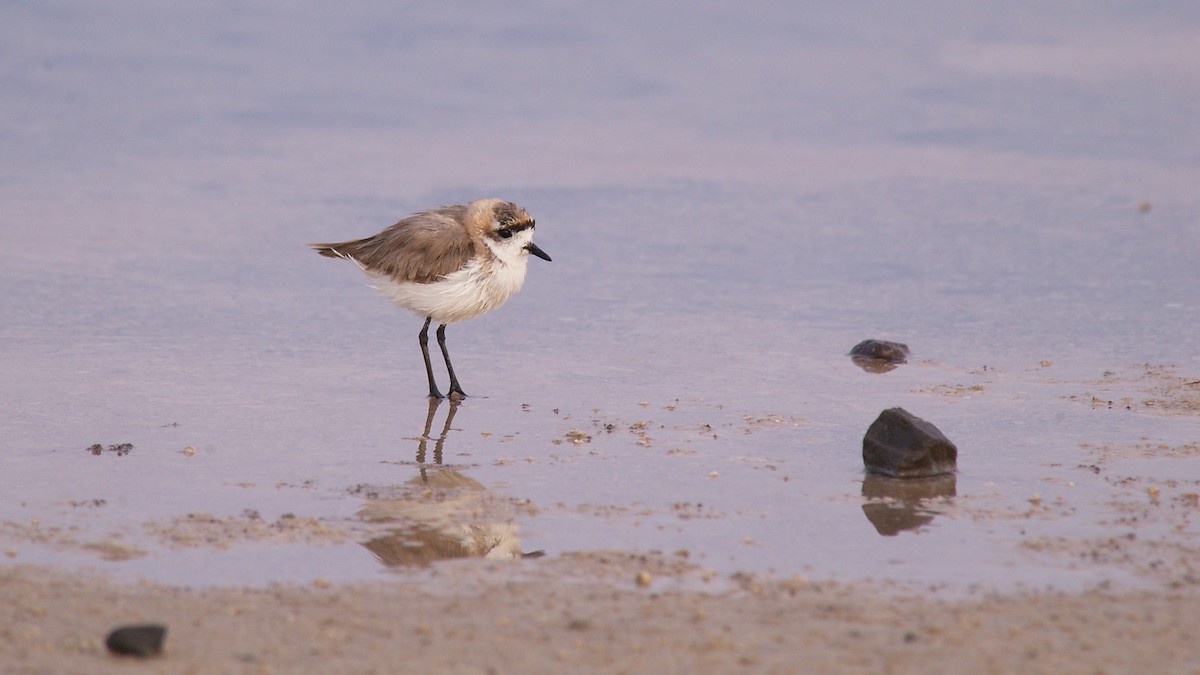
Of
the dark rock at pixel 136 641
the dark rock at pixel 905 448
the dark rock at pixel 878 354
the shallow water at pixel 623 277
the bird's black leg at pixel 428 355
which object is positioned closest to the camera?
the dark rock at pixel 136 641

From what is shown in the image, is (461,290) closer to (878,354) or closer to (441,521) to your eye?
(878,354)

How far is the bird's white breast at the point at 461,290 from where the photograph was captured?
26.5ft

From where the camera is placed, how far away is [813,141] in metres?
13.6

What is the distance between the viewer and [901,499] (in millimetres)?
6035

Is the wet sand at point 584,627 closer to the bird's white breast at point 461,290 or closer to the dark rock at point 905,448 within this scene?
the dark rock at point 905,448

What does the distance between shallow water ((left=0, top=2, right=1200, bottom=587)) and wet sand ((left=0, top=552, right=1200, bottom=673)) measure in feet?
0.92

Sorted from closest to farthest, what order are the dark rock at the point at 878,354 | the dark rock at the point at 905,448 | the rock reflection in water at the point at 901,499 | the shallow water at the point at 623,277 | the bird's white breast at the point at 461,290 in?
the rock reflection in water at the point at 901,499
the shallow water at the point at 623,277
the dark rock at the point at 905,448
the bird's white breast at the point at 461,290
the dark rock at the point at 878,354

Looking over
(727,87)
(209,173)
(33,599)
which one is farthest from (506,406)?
(727,87)

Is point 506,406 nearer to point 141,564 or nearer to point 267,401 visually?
point 267,401

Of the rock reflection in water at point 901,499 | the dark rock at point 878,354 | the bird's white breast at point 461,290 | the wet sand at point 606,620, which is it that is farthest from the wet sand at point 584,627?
the dark rock at point 878,354

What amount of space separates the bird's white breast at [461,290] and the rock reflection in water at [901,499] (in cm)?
269

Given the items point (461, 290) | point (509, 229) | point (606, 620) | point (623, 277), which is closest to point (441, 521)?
point (606, 620)

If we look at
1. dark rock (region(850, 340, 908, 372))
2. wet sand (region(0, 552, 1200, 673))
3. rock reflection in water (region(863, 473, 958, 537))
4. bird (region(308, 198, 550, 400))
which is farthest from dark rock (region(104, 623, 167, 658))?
dark rock (region(850, 340, 908, 372))

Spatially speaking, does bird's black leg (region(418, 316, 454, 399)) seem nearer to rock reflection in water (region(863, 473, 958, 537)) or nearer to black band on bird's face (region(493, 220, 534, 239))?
black band on bird's face (region(493, 220, 534, 239))
